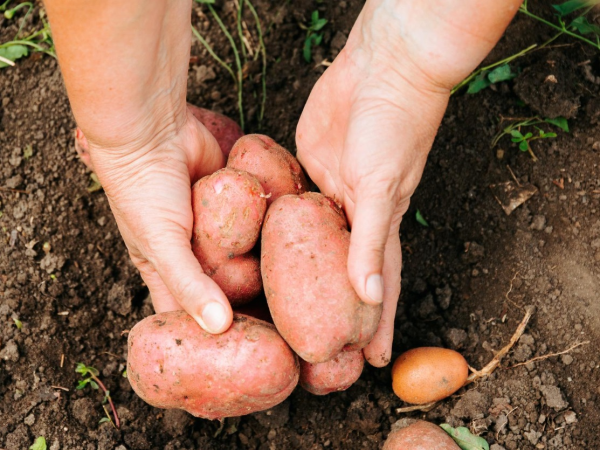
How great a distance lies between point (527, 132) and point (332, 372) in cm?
135

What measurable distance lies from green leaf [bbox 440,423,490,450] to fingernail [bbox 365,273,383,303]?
27.3 inches

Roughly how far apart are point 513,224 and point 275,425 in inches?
48.7

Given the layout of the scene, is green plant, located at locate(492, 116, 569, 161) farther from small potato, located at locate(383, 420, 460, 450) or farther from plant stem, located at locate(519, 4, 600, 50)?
small potato, located at locate(383, 420, 460, 450)

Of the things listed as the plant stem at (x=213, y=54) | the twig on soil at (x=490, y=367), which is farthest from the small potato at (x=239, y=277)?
the plant stem at (x=213, y=54)

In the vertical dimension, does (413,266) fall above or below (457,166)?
below

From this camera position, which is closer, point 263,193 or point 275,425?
point 263,193

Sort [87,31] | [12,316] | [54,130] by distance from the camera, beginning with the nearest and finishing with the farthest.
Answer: [87,31]
[12,316]
[54,130]

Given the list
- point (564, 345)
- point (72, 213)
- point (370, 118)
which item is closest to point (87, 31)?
point (370, 118)

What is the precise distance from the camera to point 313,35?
9.25 feet

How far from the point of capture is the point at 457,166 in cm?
256

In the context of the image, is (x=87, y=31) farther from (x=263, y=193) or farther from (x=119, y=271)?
(x=119, y=271)

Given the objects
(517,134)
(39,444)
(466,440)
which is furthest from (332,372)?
(517,134)

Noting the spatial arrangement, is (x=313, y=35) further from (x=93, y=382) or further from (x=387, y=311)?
(x=93, y=382)

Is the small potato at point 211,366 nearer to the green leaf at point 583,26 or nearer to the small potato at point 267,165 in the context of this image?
the small potato at point 267,165
